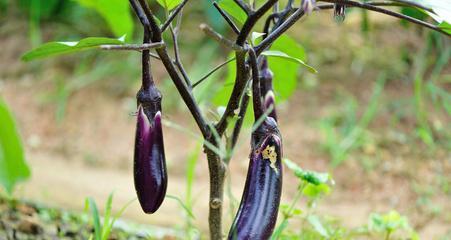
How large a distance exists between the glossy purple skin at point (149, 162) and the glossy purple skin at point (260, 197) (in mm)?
114

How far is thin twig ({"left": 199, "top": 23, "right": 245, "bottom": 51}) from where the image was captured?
669mm

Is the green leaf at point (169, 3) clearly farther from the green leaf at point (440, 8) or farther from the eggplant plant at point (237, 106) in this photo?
the green leaf at point (440, 8)

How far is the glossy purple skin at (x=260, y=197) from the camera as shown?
819 millimetres

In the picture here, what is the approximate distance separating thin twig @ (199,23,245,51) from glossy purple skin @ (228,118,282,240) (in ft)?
0.40

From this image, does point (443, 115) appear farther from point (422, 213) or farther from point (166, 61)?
point (166, 61)

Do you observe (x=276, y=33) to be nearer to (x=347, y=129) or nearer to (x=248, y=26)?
(x=248, y=26)

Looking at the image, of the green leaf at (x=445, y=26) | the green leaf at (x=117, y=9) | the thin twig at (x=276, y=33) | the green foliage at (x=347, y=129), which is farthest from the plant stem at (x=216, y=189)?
the green foliage at (x=347, y=129)

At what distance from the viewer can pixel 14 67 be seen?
3.17 m

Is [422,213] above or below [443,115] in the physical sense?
below

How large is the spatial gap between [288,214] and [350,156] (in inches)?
48.9

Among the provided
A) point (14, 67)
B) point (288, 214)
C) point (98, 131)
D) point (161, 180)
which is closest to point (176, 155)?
point (98, 131)

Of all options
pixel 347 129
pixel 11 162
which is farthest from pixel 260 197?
pixel 347 129

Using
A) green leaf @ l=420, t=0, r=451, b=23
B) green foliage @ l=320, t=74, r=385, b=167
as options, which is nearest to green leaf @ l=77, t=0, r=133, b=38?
green leaf @ l=420, t=0, r=451, b=23

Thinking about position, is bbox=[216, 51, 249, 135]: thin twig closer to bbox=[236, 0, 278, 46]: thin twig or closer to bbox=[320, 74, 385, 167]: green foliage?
bbox=[236, 0, 278, 46]: thin twig
